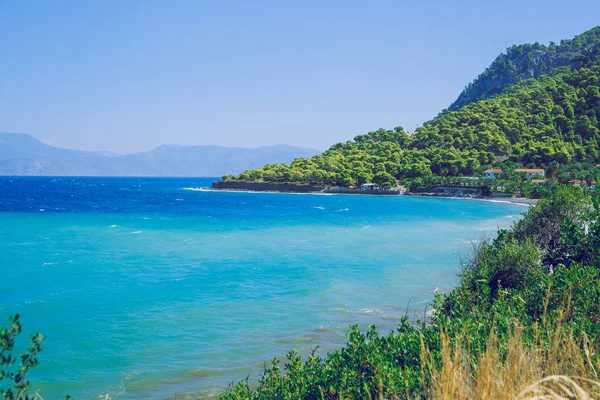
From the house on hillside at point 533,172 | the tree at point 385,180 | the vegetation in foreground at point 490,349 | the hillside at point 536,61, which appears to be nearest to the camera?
the vegetation in foreground at point 490,349

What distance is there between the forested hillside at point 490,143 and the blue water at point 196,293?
67767 mm

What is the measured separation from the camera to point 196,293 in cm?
2397

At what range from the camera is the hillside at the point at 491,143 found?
107750 mm

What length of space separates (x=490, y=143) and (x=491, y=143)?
0.45 metres

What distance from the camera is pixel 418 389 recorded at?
630 cm

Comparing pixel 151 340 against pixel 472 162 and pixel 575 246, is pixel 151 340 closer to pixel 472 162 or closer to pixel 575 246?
pixel 575 246

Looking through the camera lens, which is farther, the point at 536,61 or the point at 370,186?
the point at 536,61

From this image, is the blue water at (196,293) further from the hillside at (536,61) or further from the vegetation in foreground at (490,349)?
the hillside at (536,61)

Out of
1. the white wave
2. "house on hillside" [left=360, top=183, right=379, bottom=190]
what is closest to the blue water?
the white wave

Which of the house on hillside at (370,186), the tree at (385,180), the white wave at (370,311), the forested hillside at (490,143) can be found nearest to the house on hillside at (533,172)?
the forested hillside at (490,143)

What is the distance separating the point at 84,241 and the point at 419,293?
105ft

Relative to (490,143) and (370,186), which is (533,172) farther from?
(370,186)

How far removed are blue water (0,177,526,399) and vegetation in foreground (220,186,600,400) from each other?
4.56 metres

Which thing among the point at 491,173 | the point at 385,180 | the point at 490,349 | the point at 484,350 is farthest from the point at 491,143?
the point at 490,349
